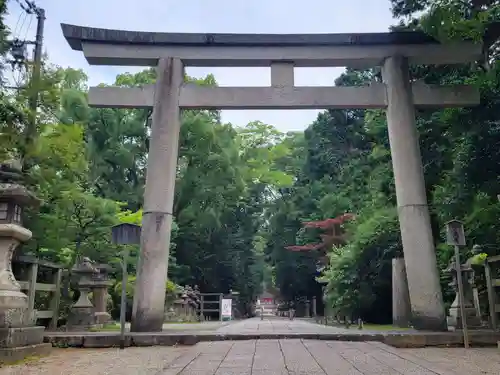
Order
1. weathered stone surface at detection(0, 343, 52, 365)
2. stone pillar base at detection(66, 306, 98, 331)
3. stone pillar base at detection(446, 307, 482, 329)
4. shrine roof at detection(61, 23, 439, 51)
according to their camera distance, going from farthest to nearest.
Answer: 1. stone pillar base at detection(66, 306, 98, 331)
2. stone pillar base at detection(446, 307, 482, 329)
3. shrine roof at detection(61, 23, 439, 51)
4. weathered stone surface at detection(0, 343, 52, 365)

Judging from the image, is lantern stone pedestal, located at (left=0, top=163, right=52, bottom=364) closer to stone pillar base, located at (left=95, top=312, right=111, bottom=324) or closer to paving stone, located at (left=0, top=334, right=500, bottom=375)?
paving stone, located at (left=0, top=334, right=500, bottom=375)

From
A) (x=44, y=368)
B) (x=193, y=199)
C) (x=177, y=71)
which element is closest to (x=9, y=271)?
(x=44, y=368)

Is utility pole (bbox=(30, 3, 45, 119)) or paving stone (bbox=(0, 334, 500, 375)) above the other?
utility pole (bbox=(30, 3, 45, 119))

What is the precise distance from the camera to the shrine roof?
9.52 metres

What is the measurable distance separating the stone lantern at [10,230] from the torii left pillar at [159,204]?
2538mm

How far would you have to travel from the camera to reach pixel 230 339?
25.3 ft

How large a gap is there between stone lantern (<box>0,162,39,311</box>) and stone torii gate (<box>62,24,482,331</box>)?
2.85 m

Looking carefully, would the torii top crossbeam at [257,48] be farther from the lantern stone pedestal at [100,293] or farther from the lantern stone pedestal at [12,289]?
the lantern stone pedestal at [100,293]

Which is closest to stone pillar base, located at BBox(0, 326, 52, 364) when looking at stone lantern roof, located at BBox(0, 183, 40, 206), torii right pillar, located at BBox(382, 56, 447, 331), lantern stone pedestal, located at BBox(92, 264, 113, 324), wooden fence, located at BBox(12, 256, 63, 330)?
wooden fence, located at BBox(12, 256, 63, 330)

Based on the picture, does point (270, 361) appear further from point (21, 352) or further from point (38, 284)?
point (38, 284)

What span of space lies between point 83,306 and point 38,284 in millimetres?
2250

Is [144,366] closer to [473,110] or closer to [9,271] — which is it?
[9,271]

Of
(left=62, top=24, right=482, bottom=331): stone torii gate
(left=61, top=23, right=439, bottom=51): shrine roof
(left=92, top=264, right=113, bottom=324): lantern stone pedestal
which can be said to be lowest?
(left=92, top=264, right=113, bottom=324): lantern stone pedestal

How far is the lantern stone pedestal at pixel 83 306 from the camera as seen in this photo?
10.4 meters
